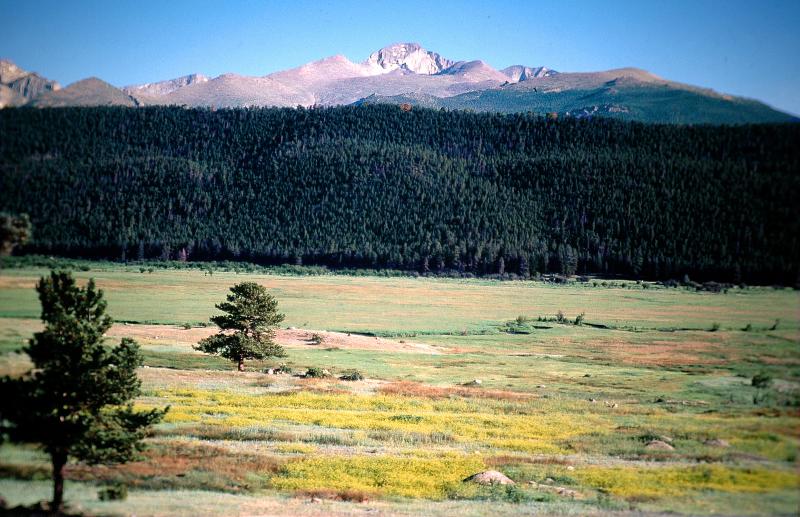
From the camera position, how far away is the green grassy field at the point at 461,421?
67.6ft

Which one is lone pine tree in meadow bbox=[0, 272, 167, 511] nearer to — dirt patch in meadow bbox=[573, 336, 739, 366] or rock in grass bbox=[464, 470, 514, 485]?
rock in grass bbox=[464, 470, 514, 485]

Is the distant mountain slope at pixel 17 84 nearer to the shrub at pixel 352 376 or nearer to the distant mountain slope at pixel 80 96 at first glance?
the distant mountain slope at pixel 80 96

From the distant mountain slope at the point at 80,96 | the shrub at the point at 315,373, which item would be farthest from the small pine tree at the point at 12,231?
the shrub at the point at 315,373

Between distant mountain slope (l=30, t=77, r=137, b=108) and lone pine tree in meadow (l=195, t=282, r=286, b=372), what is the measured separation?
1818 cm

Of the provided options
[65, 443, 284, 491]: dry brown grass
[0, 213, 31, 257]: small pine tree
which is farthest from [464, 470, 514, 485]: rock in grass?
[0, 213, 31, 257]: small pine tree

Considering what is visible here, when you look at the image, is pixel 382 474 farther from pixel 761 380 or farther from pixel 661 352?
pixel 661 352

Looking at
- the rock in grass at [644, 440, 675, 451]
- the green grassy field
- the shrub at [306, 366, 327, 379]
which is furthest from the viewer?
the shrub at [306, 366, 327, 379]

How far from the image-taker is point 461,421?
116ft

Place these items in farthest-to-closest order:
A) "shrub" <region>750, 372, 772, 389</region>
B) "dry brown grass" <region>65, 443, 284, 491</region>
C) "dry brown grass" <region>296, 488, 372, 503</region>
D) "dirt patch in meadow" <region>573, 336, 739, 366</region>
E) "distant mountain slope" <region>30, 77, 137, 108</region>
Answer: "dirt patch in meadow" <region>573, 336, 739, 366</region> < "distant mountain slope" <region>30, 77, 137, 108</region> < "shrub" <region>750, 372, 772, 389</region> < "dry brown grass" <region>65, 443, 284, 491</region> < "dry brown grass" <region>296, 488, 372, 503</region>

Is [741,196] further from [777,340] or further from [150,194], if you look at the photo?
[150,194]

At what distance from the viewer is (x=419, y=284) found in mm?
106188

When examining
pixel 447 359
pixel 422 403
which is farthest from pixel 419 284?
pixel 422 403

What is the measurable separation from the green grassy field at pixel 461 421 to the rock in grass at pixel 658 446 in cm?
43

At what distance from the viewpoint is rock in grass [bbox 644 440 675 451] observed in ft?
89.4
